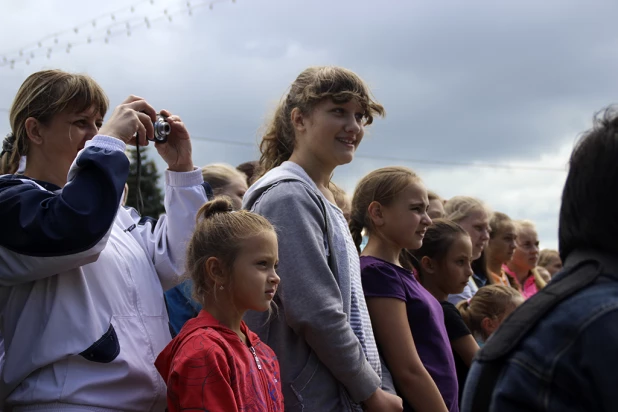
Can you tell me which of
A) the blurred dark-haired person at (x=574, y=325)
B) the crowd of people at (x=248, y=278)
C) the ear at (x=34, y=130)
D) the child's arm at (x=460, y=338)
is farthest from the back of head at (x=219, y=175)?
the blurred dark-haired person at (x=574, y=325)

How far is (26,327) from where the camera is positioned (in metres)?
2.80

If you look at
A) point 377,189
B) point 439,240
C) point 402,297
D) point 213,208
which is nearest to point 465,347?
point 439,240

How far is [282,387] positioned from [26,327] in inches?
40.6

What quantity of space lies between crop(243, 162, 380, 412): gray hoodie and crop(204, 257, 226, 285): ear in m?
0.30

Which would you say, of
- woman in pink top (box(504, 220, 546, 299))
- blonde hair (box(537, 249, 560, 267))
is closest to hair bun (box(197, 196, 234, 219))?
woman in pink top (box(504, 220, 546, 299))

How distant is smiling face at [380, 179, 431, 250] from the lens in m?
4.06

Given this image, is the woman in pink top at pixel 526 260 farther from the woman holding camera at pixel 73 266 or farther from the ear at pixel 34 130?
the ear at pixel 34 130

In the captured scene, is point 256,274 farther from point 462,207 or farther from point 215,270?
point 462,207

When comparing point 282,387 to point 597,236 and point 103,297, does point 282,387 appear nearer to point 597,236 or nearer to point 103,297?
point 103,297

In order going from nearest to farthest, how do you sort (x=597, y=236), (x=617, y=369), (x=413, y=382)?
(x=617, y=369)
(x=597, y=236)
(x=413, y=382)

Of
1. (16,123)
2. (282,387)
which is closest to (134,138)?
(16,123)

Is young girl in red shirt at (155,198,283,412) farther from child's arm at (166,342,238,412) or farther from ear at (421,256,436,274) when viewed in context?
Answer: ear at (421,256,436,274)

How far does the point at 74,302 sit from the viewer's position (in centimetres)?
285

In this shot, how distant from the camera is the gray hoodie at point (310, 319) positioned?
321 centimetres
